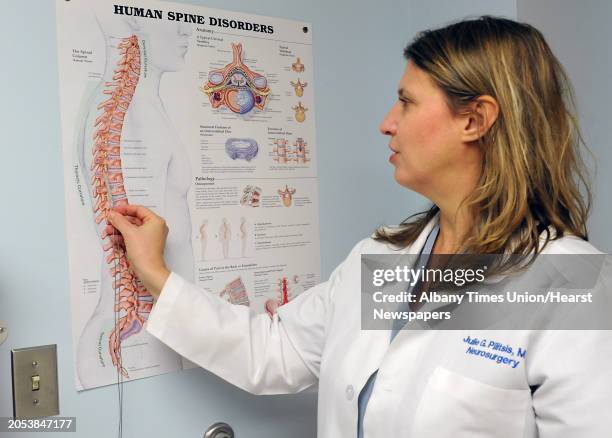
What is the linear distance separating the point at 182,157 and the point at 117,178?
0.13 meters

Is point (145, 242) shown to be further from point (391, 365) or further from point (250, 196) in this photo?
point (391, 365)

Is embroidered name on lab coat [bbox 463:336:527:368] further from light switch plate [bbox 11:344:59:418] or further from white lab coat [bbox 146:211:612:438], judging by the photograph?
light switch plate [bbox 11:344:59:418]

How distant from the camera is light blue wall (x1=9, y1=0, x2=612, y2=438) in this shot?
36.6 inches

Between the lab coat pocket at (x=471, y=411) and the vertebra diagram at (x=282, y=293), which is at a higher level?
the vertebra diagram at (x=282, y=293)

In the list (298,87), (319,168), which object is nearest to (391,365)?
(319,168)

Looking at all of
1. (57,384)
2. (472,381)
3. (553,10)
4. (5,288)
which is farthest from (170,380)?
(553,10)

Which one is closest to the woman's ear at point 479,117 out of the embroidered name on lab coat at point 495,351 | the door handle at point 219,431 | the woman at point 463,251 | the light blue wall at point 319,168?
the woman at point 463,251

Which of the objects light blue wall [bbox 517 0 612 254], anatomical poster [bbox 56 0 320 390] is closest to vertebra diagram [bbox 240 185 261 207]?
anatomical poster [bbox 56 0 320 390]

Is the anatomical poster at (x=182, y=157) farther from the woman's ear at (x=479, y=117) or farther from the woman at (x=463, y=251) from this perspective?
the woman's ear at (x=479, y=117)

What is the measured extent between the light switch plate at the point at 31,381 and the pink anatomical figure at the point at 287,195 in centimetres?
50

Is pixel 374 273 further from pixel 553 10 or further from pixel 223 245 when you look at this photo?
pixel 553 10

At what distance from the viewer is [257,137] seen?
1.19 meters

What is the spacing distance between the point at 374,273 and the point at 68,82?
607 millimetres

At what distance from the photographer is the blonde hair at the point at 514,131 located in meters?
0.92
